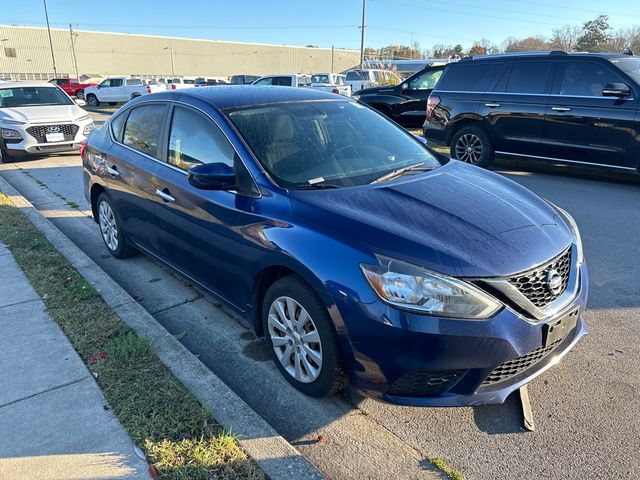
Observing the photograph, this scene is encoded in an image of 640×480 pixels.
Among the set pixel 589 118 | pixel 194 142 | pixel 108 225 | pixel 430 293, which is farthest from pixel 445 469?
pixel 589 118

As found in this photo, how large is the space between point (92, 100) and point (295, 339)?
103ft

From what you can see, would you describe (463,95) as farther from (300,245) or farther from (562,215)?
(300,245)

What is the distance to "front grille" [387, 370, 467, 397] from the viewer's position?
90.7 inches

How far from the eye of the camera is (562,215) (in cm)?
317

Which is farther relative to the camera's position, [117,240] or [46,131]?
[46,131]

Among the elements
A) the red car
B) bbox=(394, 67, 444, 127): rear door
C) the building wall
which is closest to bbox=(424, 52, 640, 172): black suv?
bbox=(394, 67, 444, 127): rear door

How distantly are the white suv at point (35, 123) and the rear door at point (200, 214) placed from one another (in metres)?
7.93

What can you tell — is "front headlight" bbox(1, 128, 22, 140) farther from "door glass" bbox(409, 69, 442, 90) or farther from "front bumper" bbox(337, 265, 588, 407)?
"front bumper" bbox(337, 265, 588, 407)

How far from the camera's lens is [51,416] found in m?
2.63

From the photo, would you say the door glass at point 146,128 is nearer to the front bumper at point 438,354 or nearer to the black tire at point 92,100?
the front bumper at point 438,354

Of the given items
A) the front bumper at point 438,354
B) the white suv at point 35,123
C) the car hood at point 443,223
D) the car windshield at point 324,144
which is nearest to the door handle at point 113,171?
the car windshield at point 324,144

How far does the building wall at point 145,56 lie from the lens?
60.7 m

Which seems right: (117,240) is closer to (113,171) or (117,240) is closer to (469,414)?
(113,171)

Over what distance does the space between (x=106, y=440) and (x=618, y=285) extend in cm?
404
